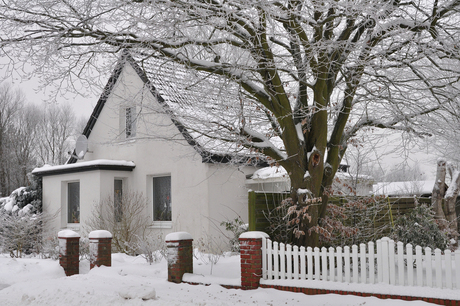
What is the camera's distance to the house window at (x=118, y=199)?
1394cm

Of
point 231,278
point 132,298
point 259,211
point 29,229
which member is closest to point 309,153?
point 259,211

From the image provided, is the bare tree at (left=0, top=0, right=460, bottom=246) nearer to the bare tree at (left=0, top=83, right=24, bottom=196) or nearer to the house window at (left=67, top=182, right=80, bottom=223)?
the house window at (left=67, top=182, right=80, bottom=223)

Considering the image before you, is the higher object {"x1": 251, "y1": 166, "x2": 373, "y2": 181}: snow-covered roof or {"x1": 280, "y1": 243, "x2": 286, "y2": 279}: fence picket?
{"x1": 251, "y1": 166, "x2": 373, "y2": 181}: snow-covered roof

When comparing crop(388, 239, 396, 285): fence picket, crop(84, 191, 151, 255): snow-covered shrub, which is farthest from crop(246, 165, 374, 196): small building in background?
crop(388, 239, 396, 285): fence picket

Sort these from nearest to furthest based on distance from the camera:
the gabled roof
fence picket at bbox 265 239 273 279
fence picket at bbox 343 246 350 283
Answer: fence picket at bbox 343 246 350 283 → fence picket at bbox 265 239 273 279 → the gabled roof

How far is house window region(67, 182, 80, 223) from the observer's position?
52.3ft

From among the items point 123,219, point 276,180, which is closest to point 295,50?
point 276,180

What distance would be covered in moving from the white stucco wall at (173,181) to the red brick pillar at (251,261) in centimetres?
459

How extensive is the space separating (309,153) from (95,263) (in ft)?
18.0

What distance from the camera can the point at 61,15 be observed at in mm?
8008

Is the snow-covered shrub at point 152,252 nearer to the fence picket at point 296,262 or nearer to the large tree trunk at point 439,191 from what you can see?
the fence picket at point 296,262

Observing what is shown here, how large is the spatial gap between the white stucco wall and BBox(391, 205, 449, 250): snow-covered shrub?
15.2 ft

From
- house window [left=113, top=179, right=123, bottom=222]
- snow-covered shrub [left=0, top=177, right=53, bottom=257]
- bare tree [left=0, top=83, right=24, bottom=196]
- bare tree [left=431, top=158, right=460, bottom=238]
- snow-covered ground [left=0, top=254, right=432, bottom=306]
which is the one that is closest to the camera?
snow-covered ground [left=0, top=254, right=432, bottom=306]

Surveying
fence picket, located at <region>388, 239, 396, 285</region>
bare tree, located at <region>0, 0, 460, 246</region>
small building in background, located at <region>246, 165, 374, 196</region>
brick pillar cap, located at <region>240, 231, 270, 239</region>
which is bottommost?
fence picket, located at <region>388, 239, 396, 285</region>
